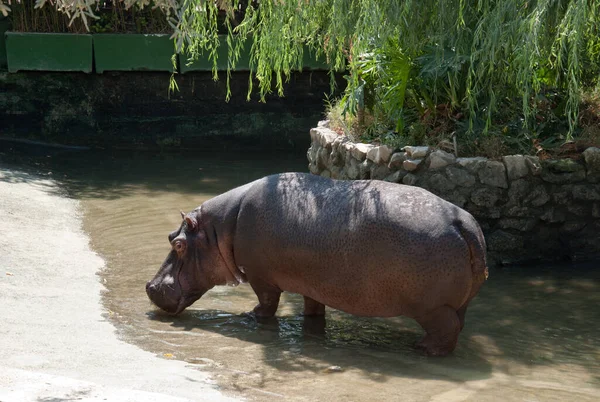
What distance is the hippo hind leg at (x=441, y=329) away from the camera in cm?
596

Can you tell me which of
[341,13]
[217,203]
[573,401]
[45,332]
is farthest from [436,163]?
[45,332]

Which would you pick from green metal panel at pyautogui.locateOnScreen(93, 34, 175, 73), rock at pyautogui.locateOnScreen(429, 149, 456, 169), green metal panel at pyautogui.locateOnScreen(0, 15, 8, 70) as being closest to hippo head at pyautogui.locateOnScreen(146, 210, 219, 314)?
rock at pyautogui.locateOnScreen(429, 149, 456, 169)

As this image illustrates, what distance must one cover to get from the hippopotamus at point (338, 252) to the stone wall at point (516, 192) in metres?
2.15

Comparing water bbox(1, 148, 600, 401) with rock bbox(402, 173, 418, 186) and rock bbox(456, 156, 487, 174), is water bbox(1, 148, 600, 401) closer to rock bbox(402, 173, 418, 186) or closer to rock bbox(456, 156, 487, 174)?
rock bbox(456, 156, 487, 174)

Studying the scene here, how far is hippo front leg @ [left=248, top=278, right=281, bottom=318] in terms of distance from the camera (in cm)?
673

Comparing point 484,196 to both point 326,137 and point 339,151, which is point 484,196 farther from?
point 326,137

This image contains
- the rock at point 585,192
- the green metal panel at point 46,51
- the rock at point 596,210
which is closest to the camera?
the rock at point 585,192

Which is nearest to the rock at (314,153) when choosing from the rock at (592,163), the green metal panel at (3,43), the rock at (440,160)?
the rock at (440,160)

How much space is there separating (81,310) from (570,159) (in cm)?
481

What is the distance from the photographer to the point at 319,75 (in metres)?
16.1

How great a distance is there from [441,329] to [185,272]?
2.10 metres

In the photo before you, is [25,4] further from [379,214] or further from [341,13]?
[379,214]

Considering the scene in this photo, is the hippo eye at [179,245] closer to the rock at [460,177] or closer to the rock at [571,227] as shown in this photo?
the rock at [460,177]

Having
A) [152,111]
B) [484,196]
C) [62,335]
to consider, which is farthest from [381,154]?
[152,111]
